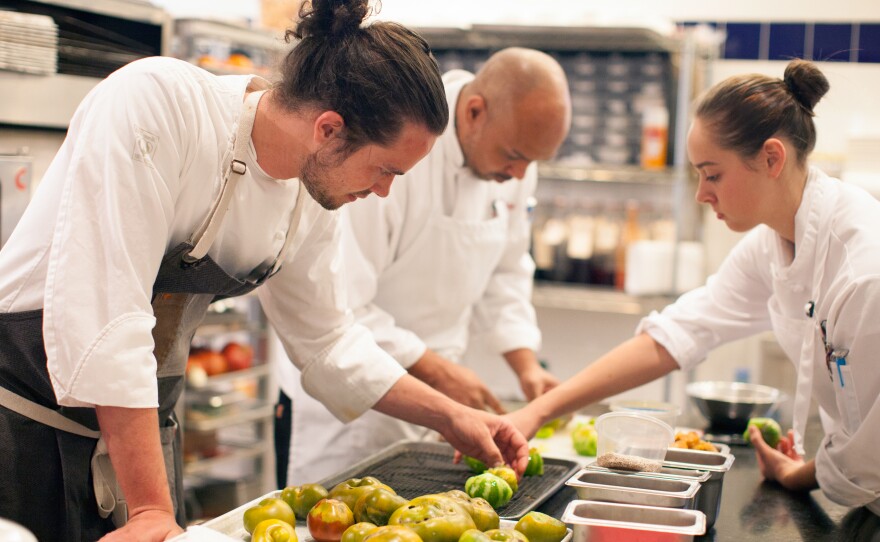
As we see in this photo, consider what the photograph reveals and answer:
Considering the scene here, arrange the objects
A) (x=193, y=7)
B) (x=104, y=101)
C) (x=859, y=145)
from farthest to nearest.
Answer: (x=193, y=7) < (x=859, y=145) < (x=104, y=101)

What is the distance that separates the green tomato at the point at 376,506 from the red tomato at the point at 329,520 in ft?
0.07

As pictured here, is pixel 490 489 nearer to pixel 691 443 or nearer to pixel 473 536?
pixel 473 536

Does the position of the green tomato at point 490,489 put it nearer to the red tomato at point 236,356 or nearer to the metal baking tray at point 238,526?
the metal baking tray at point 238,526

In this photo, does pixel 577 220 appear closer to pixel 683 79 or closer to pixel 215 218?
pixel 683 79

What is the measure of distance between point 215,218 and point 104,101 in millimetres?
242

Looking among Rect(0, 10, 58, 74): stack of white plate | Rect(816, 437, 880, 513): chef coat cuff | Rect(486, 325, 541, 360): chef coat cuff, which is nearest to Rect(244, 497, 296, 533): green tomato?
Rect(816, 437, 880, 513): chef coat cuff

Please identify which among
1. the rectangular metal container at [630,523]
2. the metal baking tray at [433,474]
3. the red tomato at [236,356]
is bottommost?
the red tomato at [236,356]

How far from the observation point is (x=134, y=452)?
128cm

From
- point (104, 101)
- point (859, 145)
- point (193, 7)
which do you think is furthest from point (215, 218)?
point (193, 7)

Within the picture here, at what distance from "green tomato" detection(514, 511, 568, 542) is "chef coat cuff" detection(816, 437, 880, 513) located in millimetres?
571

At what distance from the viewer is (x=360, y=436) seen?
2.28 m

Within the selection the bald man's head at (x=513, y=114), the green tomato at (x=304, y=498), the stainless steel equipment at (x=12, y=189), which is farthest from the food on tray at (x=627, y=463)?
the stainless steel equipment at (x=12, y=189)

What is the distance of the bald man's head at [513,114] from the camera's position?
7.20ft

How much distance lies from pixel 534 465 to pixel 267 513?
23.4 inches
